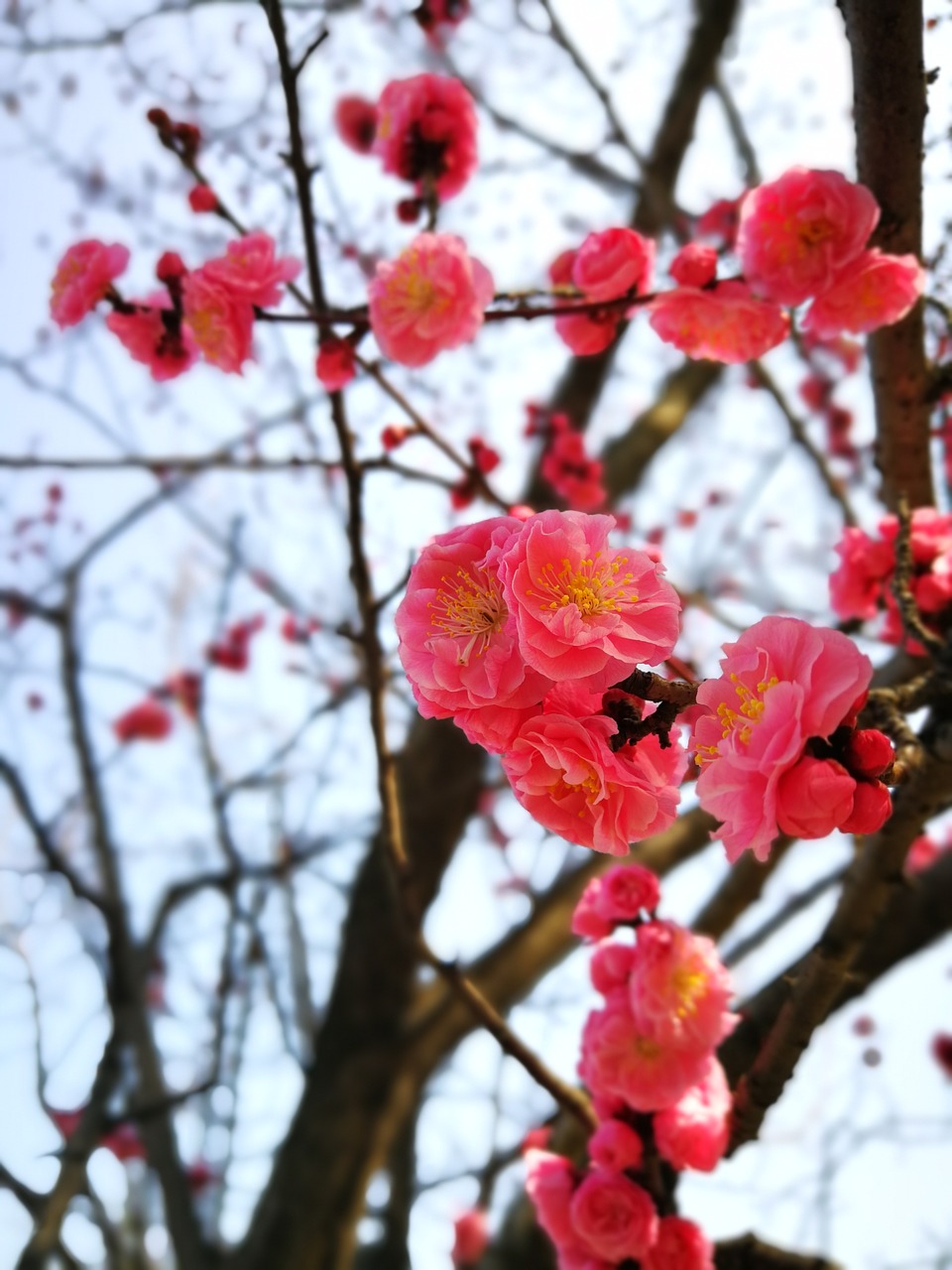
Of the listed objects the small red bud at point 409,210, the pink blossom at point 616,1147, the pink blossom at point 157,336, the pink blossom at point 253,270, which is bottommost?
the pink blossom at point 616,1147

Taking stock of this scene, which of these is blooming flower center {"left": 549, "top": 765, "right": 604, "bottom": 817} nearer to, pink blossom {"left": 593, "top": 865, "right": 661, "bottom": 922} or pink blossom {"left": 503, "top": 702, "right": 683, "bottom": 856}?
pink blossom {"left": 503, "top": 702, "right": 683, "bottom": 856}

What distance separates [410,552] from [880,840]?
842 mm

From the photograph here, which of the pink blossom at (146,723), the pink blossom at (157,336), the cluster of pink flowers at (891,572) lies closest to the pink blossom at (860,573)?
the cluster of pink flowers at (891,572)

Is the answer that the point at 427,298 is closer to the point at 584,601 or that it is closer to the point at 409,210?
the point at 409,210

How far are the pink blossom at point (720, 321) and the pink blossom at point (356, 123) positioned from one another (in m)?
2.20

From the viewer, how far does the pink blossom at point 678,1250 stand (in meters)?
1.34

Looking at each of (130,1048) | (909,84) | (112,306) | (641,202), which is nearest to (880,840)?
(909,84)

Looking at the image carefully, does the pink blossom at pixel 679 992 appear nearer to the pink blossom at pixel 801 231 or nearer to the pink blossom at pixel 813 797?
the pink blossom at pixel 813 797

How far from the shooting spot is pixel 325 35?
4.33ft

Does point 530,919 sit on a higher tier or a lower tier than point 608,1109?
higher

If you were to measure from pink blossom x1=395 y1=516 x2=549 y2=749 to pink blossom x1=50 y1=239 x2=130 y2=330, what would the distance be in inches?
41.8

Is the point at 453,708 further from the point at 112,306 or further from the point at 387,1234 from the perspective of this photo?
the point at 387,1234

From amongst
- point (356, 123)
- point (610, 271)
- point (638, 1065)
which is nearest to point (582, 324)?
point (610, 271)

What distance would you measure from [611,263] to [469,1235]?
12.7 feet
